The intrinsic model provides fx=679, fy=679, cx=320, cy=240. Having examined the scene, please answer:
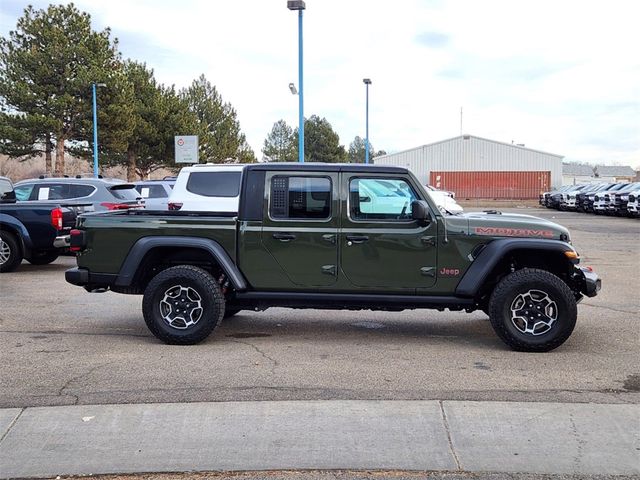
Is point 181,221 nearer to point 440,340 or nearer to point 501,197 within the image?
point 440,340

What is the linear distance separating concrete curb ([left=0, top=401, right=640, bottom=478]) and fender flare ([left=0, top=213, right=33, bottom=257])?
7737 mm

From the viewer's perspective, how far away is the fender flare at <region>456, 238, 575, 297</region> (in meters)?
6.58

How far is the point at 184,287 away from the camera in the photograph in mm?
6902

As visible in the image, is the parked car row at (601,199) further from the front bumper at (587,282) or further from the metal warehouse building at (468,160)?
the front bumper at (587,282)

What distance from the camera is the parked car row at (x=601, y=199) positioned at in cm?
3136

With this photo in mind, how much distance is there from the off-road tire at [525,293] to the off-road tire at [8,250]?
9.04m

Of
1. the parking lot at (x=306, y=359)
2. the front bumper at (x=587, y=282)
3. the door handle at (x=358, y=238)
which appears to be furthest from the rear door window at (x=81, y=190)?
the front bumper at (x=587, y=282)

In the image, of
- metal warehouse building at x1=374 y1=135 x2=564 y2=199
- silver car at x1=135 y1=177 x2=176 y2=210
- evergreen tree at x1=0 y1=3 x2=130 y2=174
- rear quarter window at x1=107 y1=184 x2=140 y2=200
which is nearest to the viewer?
rear quarter window at x1=107 y1=184 x2=140 y2=200

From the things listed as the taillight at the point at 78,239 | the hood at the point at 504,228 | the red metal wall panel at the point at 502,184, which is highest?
the red metal wall panel at the point at 502,184

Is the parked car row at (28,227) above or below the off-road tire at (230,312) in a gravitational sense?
above

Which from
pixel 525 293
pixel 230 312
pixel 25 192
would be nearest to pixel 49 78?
pixel 25 192

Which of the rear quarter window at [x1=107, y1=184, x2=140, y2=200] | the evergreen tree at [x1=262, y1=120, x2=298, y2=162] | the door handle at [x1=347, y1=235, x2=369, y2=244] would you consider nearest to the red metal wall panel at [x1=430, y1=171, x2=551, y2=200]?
the evergreen tree at [x1=262, y1=120, x2=298, y2=162]

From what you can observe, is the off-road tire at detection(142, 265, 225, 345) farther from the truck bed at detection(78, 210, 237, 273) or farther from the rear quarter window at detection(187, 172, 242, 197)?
the rear quarter window at detection(187, 172, 242, 197)

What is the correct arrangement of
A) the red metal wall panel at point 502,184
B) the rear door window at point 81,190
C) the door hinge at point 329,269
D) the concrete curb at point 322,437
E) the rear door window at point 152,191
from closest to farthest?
the concrete curb at point 322,437 < the door hinge at point 329,269 < the rear door window at point 81,190 < the rear door window at point 152,191 < the red metal wall panel at point 502,184
